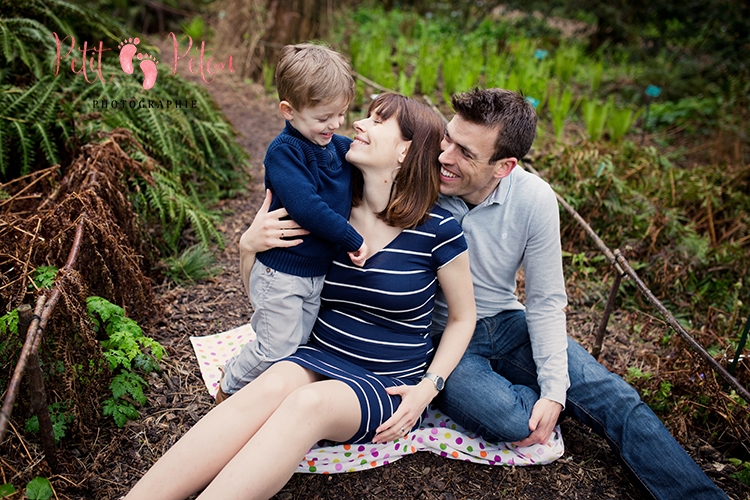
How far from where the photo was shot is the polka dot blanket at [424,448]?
195 centimetres

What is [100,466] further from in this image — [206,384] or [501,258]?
[501,258]

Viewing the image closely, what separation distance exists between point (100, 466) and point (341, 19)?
6.69 m

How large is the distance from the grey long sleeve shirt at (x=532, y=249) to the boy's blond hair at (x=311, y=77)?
63cm

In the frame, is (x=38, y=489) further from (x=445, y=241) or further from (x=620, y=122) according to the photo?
(x=620, y=122)

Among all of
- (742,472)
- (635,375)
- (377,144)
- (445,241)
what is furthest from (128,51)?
(742,472)

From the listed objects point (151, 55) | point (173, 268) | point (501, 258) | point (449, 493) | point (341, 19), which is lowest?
point (449, 493)

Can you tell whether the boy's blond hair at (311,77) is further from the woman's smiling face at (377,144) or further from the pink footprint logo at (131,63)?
the pink footprint logo at (131,63)

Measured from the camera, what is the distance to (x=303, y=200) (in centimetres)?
171

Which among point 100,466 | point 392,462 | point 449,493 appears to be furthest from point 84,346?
point 449,493

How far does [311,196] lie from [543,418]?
1127mm

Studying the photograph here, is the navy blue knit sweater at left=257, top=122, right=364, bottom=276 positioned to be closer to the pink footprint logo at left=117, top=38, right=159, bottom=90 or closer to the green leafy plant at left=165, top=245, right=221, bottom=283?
the green leafy plant at left=165, top=245, right=221, bottom=283

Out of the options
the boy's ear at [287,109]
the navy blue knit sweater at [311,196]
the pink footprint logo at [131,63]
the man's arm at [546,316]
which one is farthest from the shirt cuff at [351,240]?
the pink footprint logo at [131,63]

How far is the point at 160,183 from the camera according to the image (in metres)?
2.79

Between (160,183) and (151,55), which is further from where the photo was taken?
(151,55)
